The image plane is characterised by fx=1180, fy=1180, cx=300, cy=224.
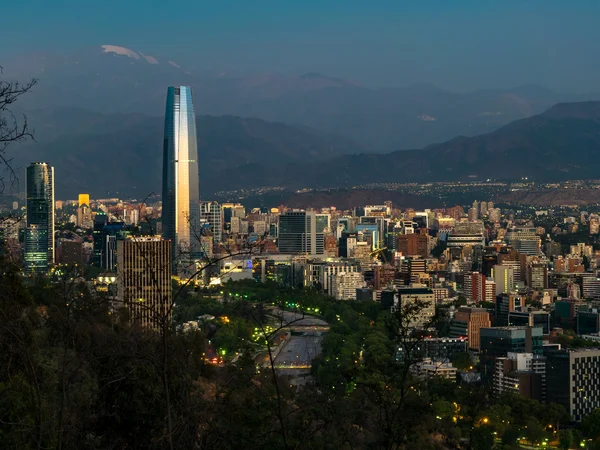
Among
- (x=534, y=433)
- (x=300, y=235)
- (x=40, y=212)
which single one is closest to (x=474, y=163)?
(x=300, y=235)

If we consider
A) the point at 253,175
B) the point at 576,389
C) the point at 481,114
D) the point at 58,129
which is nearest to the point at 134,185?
the point at 58,129

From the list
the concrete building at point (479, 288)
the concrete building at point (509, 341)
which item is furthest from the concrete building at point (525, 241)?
the concrete building at point (509, 341)

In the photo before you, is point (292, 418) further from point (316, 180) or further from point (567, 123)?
point (567, 123)

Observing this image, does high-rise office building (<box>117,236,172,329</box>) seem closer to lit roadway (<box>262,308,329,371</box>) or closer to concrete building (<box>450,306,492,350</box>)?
lit roadway (<box>262,308,329,371</box>)

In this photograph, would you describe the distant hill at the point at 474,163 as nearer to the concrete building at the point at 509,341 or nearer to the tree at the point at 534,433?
the concrete building at the point at 509,341

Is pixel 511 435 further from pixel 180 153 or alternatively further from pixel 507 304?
pixel 180 153

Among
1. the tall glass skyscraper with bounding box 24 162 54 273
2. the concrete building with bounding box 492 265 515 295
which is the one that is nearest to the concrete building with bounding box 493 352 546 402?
the tall glass skyscraper with bounding box 24 162 54 273
